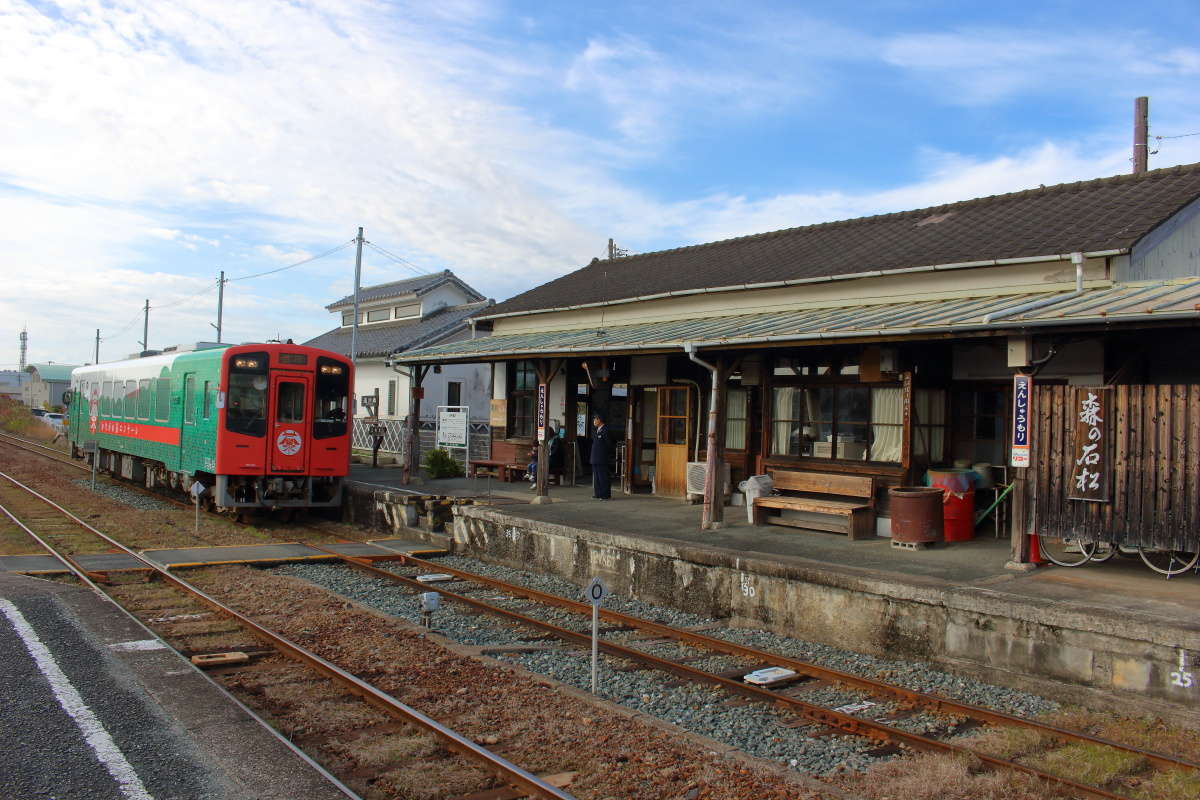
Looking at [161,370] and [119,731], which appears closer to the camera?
[119,731]

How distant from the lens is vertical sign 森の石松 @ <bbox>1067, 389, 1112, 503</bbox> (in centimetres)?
751

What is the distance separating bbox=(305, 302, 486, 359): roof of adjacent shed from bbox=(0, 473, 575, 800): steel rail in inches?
747

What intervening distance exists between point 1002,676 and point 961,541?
3437mm

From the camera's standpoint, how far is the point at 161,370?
16.0m

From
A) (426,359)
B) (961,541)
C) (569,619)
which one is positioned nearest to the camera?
(569,619)

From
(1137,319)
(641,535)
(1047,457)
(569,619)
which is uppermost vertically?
(1137,319)

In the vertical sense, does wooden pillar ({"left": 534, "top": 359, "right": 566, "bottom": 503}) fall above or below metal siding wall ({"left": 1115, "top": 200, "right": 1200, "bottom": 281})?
below

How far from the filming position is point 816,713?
19.1ft

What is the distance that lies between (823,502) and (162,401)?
39.9ft

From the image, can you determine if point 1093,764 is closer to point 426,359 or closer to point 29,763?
point 29,763

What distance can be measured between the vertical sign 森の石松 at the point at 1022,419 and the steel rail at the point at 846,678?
2710mm

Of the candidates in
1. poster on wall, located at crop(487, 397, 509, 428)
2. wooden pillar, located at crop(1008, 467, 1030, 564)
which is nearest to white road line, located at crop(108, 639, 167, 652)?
wooden pillar, located at crop(1008, 467, 1030, 564)

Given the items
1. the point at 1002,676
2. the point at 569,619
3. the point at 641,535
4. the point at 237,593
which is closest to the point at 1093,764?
the point at 1002,676

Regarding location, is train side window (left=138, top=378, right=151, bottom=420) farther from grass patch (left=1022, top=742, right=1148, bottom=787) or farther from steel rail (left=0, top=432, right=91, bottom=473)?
grass patch (left=1022, top=742, right=1148, bottom=787)
